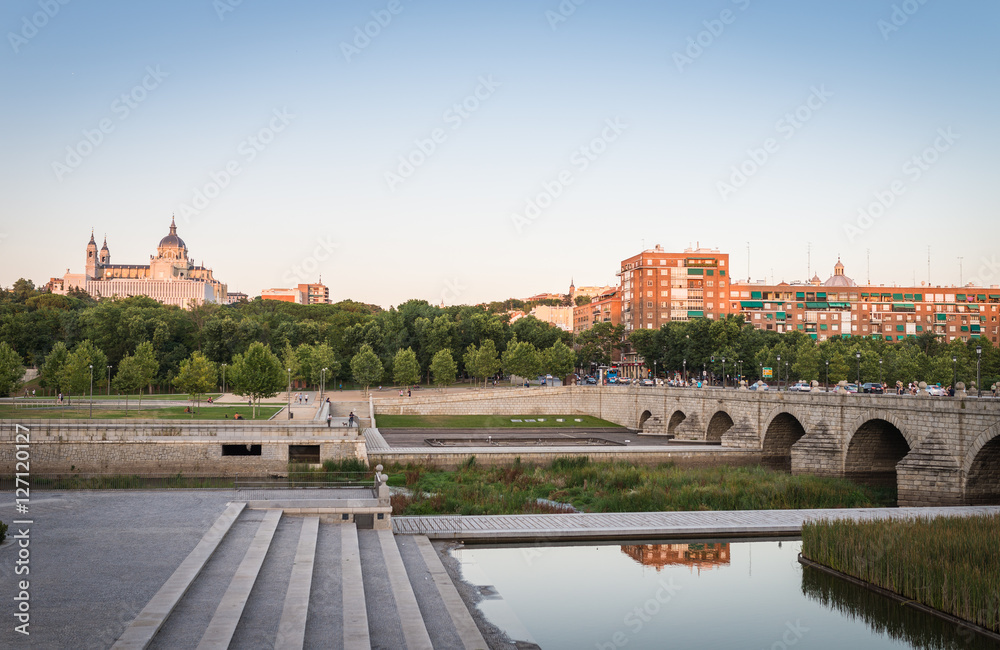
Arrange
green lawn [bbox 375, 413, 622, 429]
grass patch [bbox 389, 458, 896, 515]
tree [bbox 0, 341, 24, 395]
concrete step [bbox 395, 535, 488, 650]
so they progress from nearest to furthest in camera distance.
Result: 1. concrete step [bbox 395, 535, 488, 650]
2. grass patch [bbox 389, 458, 896, 515]
3. tree [bbox 0, 341, 24, 395]
4. green lawn [bbox 375, 413, 622, 429]

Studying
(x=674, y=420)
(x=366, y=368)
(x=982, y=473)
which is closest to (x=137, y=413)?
(x=366, y=368)

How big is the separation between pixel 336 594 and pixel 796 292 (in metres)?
136

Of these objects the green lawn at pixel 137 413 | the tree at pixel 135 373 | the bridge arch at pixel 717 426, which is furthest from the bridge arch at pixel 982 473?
the tree at pixel 135 373

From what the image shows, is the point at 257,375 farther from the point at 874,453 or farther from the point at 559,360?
the point at 559,360

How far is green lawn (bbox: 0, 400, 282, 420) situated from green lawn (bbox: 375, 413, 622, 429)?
30.9ft

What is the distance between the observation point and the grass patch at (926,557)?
16578mm

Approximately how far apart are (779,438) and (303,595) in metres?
38.4

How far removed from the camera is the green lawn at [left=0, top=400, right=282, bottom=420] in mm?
47438

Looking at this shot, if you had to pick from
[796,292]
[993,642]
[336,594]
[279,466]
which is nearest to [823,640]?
[993,642]

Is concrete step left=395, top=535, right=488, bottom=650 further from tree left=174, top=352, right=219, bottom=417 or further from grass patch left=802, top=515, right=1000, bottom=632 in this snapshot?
tree left=174, top=352, right=219, bottom=417

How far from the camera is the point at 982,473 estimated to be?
1206 inches

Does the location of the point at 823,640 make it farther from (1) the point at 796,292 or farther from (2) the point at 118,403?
(1) the point at 796,292

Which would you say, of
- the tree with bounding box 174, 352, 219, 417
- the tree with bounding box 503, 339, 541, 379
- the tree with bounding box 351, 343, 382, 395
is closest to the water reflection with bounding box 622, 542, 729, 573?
the tree with bounding box 174, 352, 219, 417
